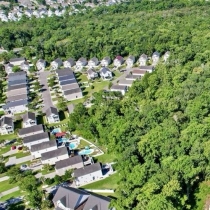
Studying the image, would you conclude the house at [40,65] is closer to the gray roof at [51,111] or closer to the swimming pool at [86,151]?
the gray roof at [51,111]

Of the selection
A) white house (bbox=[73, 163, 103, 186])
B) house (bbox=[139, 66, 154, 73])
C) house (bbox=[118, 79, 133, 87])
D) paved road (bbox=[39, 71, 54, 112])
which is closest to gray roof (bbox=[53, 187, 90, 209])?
white house (bbox=[73, 163, 103, 186])

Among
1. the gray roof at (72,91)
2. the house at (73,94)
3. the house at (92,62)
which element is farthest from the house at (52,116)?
the house at (92,62)

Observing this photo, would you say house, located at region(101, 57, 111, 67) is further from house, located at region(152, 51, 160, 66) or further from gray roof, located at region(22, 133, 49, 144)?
gray roof, located at region(22, 133, 49, 144)

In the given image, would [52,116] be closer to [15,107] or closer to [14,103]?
[15,107]

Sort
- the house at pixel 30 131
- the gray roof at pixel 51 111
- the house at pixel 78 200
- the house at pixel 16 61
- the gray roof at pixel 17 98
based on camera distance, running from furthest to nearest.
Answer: the house at pixel 16 61, the gray roof at pixel 17 98, the gray roof at pixel 51 111, the house at pixel 30 131, the house at pixel 78 200

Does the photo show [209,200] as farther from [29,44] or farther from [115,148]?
[29,44]

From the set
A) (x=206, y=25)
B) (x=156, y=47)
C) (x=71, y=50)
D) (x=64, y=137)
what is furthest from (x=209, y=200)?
(x=206, y=25)
